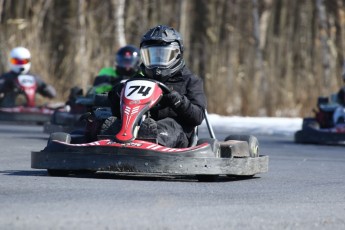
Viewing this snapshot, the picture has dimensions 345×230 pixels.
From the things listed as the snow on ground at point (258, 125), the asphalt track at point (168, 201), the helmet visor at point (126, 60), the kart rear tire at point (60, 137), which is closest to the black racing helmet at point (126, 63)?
the helmet visor at point (126, 60)

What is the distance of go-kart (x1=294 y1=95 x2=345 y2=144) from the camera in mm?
17297

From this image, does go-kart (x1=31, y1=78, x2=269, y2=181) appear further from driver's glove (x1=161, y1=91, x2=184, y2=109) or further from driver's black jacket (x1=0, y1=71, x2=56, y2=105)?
driver's black jacket (x1=0, y1=71, x2=56, y2=105)

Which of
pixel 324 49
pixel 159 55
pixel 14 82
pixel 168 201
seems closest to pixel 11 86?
pixel 14 82

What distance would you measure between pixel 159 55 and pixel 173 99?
0.66 m

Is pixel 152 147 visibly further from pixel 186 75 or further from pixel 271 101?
pixel 271 101

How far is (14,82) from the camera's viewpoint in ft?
70.3

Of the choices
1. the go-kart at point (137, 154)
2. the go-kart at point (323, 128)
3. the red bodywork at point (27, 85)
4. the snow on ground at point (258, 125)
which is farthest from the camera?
the red bodywork at point (27, 85)

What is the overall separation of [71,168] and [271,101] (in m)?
15.2

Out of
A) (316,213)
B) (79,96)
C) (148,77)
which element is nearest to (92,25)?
(79,96)

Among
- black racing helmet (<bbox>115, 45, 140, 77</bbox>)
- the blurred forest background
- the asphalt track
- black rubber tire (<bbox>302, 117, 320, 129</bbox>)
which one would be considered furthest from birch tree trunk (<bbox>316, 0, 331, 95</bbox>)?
the asphalt track

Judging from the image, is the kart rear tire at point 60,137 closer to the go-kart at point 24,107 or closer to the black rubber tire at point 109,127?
the black rubber tire at point 109,127

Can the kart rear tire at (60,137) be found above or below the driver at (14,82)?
above

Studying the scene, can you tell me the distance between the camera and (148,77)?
9930mm

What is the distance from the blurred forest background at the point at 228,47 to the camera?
23641 mm
